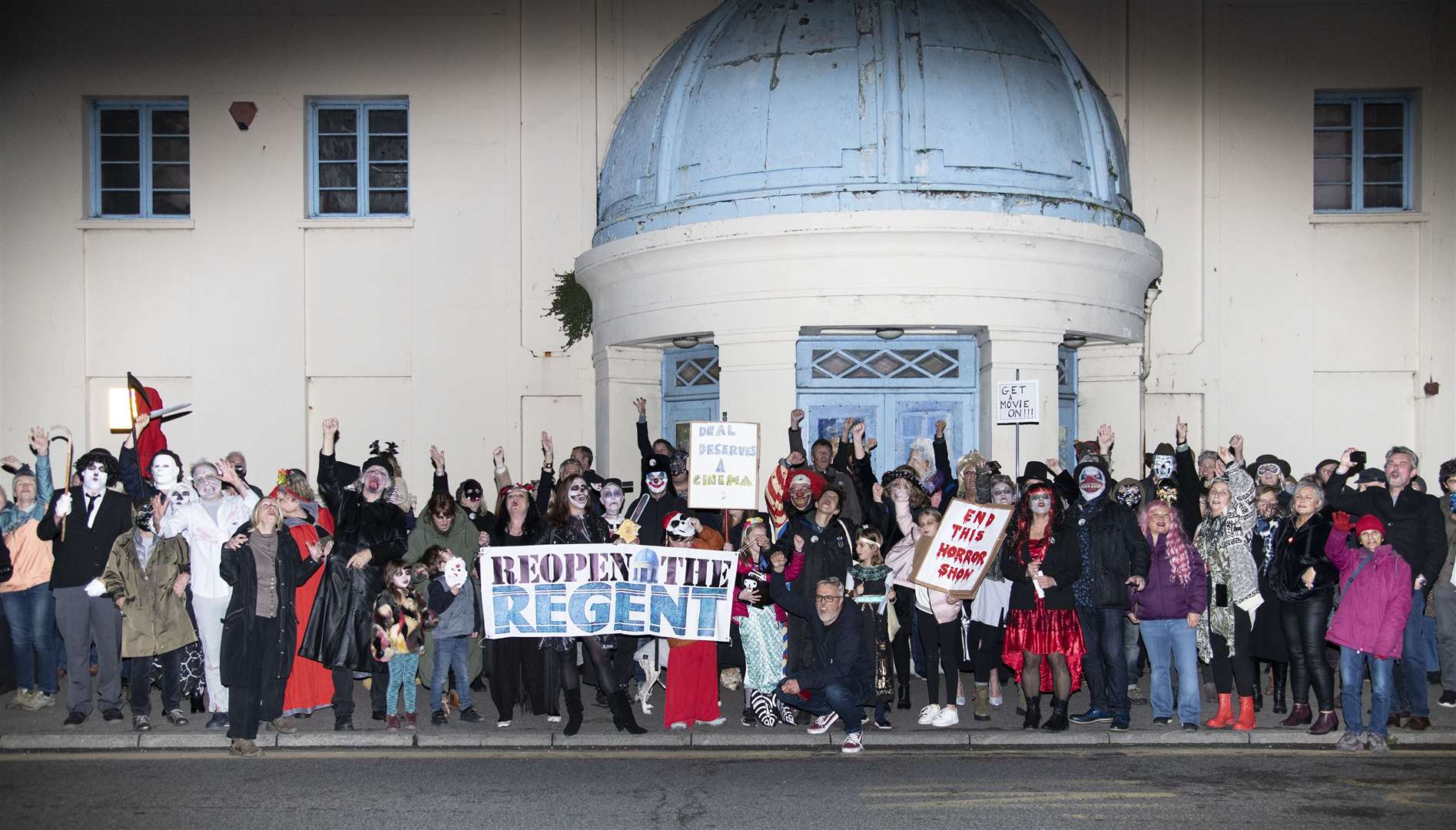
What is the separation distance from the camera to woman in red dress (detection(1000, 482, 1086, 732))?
10422 millimetres

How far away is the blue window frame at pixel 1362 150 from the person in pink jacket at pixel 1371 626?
10336 millimetres

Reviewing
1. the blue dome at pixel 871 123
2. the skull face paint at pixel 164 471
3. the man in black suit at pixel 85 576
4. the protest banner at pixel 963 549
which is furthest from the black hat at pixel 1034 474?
the man in black suit at pixel 85 576

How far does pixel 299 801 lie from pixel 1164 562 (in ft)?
20.6

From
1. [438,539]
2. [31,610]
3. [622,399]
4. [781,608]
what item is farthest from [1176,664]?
[31,610]

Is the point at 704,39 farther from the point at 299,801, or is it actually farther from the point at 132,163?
the point at 299,801

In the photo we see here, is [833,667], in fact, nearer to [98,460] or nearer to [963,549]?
[963,549]

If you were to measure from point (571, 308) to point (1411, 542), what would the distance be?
10759 millimetres

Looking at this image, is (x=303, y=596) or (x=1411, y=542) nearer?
(x=1411, y=542)

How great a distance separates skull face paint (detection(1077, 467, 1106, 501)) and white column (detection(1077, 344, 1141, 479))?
6818mm

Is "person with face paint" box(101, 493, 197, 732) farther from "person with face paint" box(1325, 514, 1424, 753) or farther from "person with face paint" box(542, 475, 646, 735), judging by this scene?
"person with face paint" box(1325, 514, 1424, 753)

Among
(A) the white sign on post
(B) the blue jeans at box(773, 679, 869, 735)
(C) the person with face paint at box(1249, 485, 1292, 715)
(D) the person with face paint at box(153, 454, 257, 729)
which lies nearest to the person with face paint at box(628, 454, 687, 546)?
(B) the blue jeans at box(773, 679, 869, 735)

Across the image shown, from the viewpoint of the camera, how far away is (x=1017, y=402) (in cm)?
1427

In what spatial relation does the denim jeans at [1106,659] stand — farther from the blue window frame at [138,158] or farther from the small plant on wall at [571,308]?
the blue window frame at [138,158]

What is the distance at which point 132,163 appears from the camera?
18.9m
